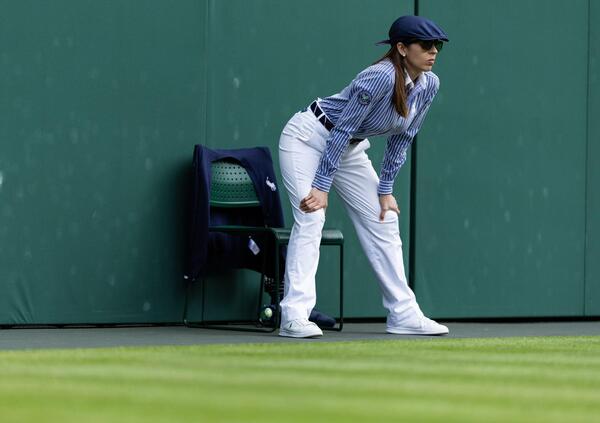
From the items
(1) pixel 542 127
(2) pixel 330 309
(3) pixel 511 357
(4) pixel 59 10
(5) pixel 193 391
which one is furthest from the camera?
(1) pixel 542 127

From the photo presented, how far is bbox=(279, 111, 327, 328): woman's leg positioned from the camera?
307 inches

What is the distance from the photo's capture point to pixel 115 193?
865cm

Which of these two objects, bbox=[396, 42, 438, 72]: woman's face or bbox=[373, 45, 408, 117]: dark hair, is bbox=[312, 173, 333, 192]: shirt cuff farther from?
bbox=[396, 42, 438, 72]: woman's face

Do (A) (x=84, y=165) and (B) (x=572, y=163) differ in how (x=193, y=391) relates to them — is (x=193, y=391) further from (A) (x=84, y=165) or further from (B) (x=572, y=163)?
(B) (x=572, y=163)

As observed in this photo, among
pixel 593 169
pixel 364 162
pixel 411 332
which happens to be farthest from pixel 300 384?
pixel 593 169

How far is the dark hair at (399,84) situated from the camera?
7.80 meters

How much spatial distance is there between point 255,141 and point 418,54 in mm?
1827

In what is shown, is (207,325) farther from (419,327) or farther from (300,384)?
(300,384)

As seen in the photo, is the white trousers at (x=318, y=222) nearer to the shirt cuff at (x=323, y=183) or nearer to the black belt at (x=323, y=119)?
the black belt at (x=323, y=119)

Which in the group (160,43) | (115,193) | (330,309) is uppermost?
(160,43)

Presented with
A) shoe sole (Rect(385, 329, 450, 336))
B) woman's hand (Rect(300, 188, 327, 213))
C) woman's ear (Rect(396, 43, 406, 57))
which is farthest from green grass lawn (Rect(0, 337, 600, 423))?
woman's ear (Rect(396, 43, 406, 57))

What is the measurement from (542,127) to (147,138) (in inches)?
139

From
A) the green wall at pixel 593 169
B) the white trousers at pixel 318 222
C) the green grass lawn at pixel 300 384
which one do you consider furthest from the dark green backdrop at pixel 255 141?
the green grass lawn at pixel 300 384

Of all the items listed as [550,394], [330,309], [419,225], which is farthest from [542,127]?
[550,394]
